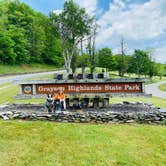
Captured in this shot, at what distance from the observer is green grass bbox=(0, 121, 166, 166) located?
5789 millimetres

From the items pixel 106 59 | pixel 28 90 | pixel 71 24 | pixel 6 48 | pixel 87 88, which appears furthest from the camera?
pixel 106 59

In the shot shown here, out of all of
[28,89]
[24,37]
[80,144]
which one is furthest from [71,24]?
[80,144]

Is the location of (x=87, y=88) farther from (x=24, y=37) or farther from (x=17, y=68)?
(x=24, y=37)

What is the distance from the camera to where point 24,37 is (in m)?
50.7

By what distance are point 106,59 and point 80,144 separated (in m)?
57.7

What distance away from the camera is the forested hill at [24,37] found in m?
42.2

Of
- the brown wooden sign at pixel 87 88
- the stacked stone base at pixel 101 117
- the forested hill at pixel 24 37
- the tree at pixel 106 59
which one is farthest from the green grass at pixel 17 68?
the stacked stone base at pixel 101 117

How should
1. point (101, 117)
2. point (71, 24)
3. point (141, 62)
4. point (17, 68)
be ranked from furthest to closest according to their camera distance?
point (141, 62)
point (17, 68)
point (71, 24)
point (101, 117)

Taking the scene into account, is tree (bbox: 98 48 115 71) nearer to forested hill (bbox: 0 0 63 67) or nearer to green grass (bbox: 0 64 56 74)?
forested hill (bbox: 0 0 63 67)

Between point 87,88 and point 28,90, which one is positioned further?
point 28,90

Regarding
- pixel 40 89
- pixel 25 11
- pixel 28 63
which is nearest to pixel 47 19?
pixel 28 63

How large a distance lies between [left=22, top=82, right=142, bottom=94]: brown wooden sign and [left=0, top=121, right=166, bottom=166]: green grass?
6.68ft

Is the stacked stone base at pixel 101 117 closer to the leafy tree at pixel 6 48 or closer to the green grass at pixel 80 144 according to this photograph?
the green grass at pixel 80 144

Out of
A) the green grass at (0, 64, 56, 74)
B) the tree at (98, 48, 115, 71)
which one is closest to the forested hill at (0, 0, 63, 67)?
the green grass at (0, 64, 56, 74)
